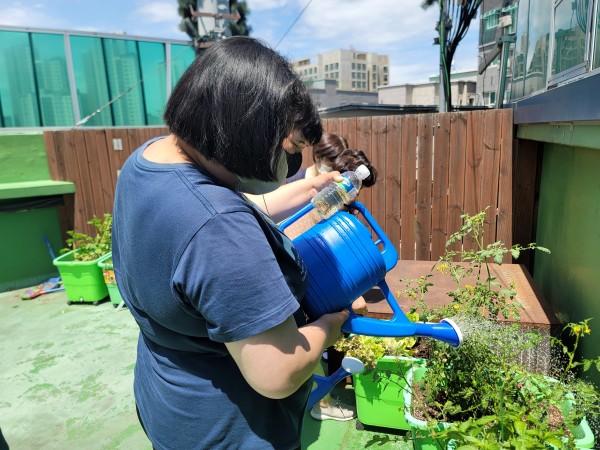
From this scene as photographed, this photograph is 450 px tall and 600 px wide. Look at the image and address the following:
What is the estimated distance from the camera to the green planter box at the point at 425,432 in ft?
4.21

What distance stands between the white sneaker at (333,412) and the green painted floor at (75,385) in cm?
3

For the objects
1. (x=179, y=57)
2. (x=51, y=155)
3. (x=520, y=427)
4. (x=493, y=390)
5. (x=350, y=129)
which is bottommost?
(x=493, y=390)

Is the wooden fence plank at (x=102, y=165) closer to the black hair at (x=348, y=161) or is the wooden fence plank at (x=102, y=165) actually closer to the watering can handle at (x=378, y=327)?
the black hair at (x=348, y=161)

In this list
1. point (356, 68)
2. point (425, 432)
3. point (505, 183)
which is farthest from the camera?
point (356, 68)

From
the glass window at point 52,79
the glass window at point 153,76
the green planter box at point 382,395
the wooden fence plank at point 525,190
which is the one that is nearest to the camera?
the green planter box at point 382,395

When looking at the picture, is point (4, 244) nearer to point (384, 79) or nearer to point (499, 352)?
point (499, 352)

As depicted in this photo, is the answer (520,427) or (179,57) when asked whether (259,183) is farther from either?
(179,57)

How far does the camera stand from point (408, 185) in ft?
12.5

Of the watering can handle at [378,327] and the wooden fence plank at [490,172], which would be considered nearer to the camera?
the watering can handle at [378,327]

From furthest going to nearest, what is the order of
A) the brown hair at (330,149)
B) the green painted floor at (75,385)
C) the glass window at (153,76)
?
the glass window at (153,76) < the brown hair at (330,149) < the green painted floor at (75,385)

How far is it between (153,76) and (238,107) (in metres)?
7.09

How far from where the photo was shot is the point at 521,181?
3.32 meters

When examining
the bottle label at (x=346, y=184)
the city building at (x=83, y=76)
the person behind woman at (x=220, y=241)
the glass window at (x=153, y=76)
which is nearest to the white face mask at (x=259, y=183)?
the person behind woman at (x=220, y=241)

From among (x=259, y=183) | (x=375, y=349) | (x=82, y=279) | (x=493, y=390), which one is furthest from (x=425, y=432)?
(x=82, y=279)
